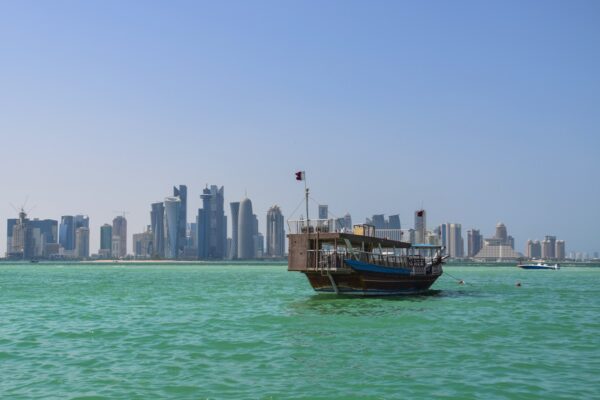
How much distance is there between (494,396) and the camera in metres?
14.7

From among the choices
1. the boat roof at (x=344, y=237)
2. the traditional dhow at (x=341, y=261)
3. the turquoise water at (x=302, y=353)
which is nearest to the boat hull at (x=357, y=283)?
the traditional dhow at (x=341, y=261)

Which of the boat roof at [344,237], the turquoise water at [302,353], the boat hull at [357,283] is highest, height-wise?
the boat roof at [344,237]

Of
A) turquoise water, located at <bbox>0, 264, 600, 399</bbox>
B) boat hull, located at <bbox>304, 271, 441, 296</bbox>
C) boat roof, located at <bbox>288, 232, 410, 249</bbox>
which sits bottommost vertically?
turquoise water, located at <bbox>0, 264, 600, 399</bbox>

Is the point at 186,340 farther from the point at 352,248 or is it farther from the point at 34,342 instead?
the point at 352,248

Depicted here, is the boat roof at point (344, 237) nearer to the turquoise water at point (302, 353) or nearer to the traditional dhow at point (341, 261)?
the traditional dhow at point (341, 261)

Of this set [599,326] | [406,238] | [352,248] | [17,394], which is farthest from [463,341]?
[406,238]

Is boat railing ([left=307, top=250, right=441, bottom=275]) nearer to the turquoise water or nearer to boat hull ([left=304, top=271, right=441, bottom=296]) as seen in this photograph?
boat hull ([left=304, top=271, right=441, bottom=296])

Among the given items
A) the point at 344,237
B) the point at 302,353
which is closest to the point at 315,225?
the point at 344,237

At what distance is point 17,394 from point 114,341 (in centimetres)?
858

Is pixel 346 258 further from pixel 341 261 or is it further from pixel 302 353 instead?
pixel 302 353

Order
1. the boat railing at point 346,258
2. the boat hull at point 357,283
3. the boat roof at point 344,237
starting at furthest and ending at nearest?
the boat hull at point 357,283, the boat railing at point 346,258, the boat roof at point 344,237

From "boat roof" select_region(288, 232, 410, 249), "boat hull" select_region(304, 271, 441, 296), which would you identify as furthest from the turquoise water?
"boat roof" select_region(288, 232, 410, 249)

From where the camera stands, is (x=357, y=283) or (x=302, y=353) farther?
(x=357, y=283)

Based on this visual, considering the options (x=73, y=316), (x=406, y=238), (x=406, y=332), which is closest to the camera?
(x=406, y=332)
